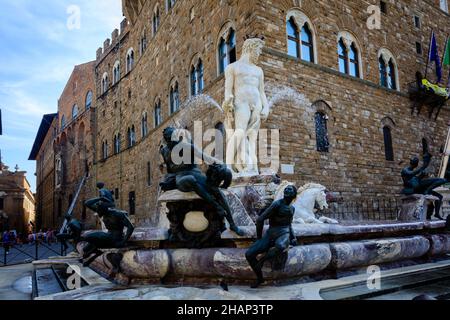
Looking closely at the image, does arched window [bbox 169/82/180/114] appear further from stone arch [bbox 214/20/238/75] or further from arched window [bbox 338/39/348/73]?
arched window [bbox 338/39/348/73]

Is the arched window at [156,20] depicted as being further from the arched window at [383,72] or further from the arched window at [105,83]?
the arched window at [383,72]

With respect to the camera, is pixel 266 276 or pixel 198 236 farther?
pixel 198 236

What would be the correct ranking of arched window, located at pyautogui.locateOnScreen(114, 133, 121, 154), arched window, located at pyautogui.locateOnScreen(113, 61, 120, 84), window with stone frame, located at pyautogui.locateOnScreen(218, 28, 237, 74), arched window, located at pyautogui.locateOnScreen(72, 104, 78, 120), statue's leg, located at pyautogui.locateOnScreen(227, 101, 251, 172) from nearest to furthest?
statue's leg, located at pyautogui.locateOnScreen(227, 101, 251, 172) < window with stone frame, located at pyautogui.locateOnScreen(218, 28, 237, 74) < arched window, located at pyautogui.locateOnScreen(114, 133, 121, 154) < arched window, located at pyautogui.locateOnScreen(113, 61, 120, 84) < arched window, located at pyautogui.locateOnScreen(72, 104, 78, 120)

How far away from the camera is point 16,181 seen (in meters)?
43.5

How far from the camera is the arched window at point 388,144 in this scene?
14.8m

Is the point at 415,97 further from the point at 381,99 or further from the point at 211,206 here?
the point at 211,206

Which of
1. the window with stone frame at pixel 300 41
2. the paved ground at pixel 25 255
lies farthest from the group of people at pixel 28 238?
the window with stone frame at pixel 300 41

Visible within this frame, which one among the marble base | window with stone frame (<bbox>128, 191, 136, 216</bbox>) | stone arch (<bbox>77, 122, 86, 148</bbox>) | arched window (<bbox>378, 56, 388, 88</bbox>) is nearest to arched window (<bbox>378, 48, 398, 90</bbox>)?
arched window (<bbox>378, 56, 388, 88</bbox>)

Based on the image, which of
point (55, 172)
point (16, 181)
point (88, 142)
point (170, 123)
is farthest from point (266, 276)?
point (16, 181)

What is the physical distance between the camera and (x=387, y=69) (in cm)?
1555

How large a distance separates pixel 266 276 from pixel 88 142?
30.0 meters

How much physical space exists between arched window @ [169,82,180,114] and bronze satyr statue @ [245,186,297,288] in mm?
13894

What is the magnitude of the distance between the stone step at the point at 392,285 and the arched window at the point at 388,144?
11.0 m

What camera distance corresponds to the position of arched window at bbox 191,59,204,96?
14.8 m
